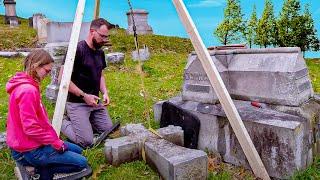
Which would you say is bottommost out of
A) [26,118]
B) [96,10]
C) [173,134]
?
[173,134]

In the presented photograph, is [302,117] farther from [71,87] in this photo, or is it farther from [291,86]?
[71,87]

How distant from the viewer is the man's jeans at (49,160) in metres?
3.54

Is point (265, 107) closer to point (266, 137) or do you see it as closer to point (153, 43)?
point (266, 137)

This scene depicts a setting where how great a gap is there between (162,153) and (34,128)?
5.19 ft

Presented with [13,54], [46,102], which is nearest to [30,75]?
[46,102]

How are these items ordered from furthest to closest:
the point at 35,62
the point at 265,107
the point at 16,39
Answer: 1. the point at 16,39
2. the point at 265,107
3. the point at 35,62

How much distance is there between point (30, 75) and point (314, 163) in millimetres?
3592

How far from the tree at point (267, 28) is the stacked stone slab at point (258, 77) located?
15565 mm

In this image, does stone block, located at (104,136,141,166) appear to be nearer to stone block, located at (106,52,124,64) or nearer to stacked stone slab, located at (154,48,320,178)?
stacked stone slab, located at (154,48,320,178)

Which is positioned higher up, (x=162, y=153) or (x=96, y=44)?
(x=96, y=44)

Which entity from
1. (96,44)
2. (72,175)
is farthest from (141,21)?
(72,175)

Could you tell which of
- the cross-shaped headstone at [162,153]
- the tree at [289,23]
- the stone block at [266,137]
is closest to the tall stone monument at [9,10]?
the tree at [289,23]

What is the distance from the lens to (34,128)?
3.33 metres

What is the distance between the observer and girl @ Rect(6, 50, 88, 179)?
10.8 feet
